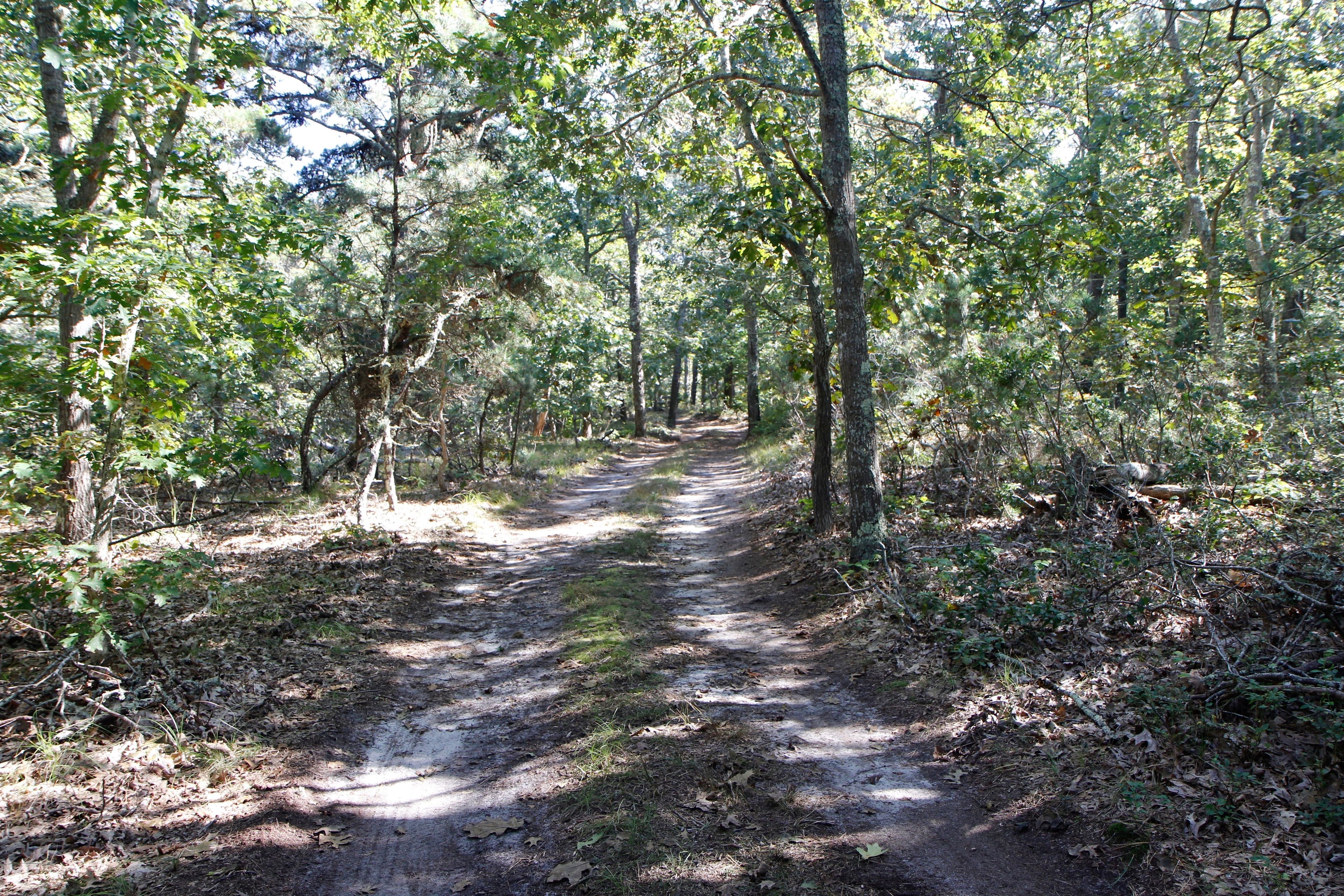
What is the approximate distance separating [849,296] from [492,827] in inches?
254

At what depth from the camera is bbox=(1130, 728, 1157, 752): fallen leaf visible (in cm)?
422

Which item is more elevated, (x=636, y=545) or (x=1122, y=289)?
(x=1122, y=289)

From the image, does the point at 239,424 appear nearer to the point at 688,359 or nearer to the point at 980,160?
the point at 980,160

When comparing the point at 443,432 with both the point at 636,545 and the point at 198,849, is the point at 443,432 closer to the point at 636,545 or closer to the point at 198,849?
the point at 636,545

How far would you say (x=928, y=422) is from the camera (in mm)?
10492

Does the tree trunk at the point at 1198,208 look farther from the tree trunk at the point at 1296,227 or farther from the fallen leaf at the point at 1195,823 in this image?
the fallen leaf at the point at 1195,823

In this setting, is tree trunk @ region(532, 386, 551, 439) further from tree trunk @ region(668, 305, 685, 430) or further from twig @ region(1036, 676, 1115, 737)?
twig @ region(1036, 676, 1115, 737)

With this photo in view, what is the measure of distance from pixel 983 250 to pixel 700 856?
324 inches

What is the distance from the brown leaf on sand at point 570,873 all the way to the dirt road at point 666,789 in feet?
0.13

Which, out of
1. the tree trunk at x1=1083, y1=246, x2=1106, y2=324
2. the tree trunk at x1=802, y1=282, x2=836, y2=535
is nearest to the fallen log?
the tree trunk at x1=802, y1=282, x2=836, y2=535

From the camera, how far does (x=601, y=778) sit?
15.2 ft

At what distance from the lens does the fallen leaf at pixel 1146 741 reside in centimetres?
422

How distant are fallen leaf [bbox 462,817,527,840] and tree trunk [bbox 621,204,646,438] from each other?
75.2 feet

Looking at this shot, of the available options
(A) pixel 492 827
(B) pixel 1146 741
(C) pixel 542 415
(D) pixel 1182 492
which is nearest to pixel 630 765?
(A) pixel 492 827
